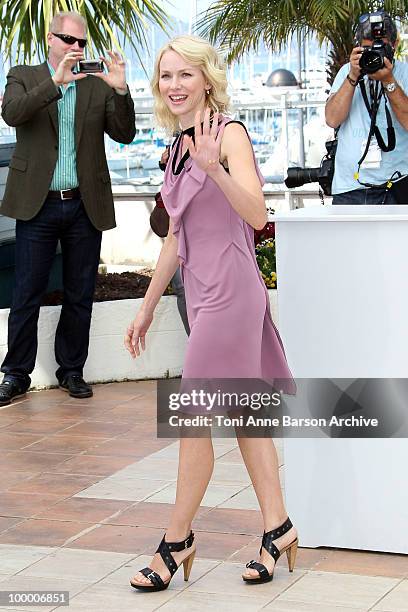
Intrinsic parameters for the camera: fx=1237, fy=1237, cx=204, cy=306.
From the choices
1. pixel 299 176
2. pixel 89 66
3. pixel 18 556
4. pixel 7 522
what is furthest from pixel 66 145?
pixel 18 556

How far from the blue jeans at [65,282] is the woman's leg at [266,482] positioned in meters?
3.09

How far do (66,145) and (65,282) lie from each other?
2.58 feet

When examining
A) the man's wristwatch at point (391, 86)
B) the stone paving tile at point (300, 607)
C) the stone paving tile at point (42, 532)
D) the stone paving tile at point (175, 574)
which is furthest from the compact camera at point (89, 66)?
the stone paving tile at point (300, 607)

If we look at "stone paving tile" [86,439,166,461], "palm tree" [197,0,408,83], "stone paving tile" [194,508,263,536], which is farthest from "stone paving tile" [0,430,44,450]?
"palm tree" [197,0,408,83]

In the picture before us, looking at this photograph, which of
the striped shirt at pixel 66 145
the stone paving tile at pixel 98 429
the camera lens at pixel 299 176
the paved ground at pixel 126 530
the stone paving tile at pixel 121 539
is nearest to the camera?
the paved ground at pixel 126 530

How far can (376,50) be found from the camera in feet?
19.2

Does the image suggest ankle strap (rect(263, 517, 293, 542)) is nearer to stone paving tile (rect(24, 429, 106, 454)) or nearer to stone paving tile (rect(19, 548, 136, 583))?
stone paving tile (rect(19, 548, 136, 583))

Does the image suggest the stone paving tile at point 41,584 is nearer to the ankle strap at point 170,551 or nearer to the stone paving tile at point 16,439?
the ankle strap at point 170,551

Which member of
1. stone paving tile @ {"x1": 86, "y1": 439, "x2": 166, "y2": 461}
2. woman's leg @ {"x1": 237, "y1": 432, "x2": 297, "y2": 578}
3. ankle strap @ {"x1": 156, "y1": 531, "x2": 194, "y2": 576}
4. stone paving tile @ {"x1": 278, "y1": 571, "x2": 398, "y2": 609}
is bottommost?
stone paving tile @ {"x1": 86, "y1": 439, "x2": 166, "y2": 461}

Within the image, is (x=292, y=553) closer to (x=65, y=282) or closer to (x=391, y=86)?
(x=391, y=86)

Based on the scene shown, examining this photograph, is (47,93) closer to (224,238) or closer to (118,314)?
(118,314)

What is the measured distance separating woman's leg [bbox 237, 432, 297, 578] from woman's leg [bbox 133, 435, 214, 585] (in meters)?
0.13

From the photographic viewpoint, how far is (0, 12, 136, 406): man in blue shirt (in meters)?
6.71

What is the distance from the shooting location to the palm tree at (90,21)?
8438mm
